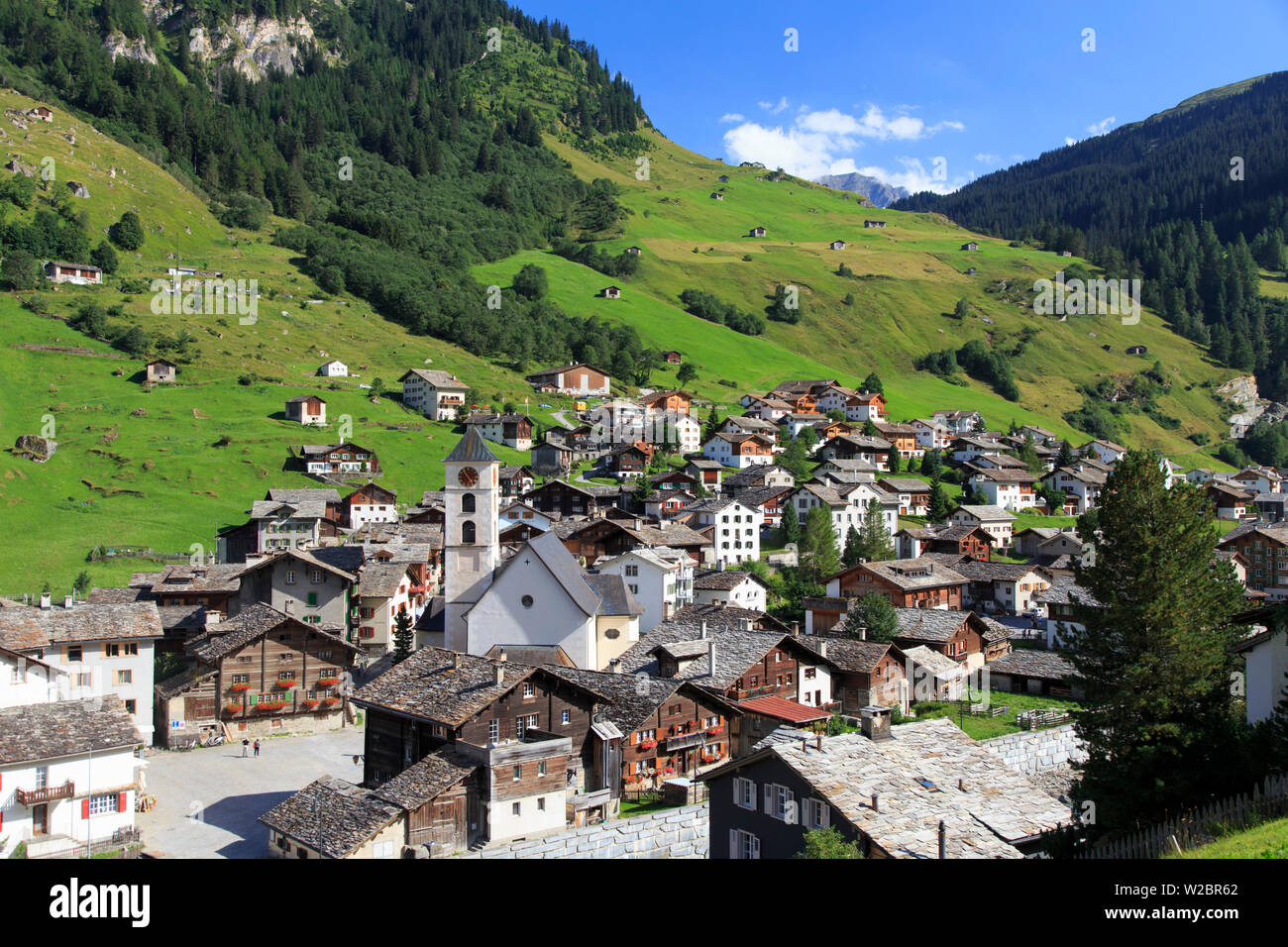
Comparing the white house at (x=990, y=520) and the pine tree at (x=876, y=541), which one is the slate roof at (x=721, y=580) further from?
the white house at (x=990, y=520)

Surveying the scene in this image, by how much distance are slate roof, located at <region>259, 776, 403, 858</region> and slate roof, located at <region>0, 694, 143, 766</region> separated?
5.97 metres

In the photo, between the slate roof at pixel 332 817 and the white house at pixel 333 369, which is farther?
the white house at pixel 333 369

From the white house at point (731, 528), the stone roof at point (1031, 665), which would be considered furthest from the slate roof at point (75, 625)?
the white house at point (731, 528)

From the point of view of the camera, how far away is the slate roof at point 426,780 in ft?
102

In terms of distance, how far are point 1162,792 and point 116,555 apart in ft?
243

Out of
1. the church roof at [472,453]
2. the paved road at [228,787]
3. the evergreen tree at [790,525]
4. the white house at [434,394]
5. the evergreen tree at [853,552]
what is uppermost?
the white house at [434,394]

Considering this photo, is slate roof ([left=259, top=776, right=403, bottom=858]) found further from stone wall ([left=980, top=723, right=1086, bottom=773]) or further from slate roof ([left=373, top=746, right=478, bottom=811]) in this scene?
stone wall ([left=980, top=723, right=1086, bottom=773])

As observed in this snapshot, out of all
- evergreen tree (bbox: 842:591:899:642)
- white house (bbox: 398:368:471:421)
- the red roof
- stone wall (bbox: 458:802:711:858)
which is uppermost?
white house (bbox: 398:368:471:421)

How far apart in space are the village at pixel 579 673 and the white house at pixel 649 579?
0.76 ft

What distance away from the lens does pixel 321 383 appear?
396 feet

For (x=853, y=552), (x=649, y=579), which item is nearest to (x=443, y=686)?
(x=649, y=579)

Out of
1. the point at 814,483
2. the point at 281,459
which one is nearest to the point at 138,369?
the point at 281,459

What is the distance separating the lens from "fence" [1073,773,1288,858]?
16.0m

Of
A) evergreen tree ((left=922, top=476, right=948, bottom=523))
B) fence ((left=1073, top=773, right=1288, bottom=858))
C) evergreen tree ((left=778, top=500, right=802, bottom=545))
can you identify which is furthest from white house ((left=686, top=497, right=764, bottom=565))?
fence ((left=1073, top=773, right=1288, bottom=858))
